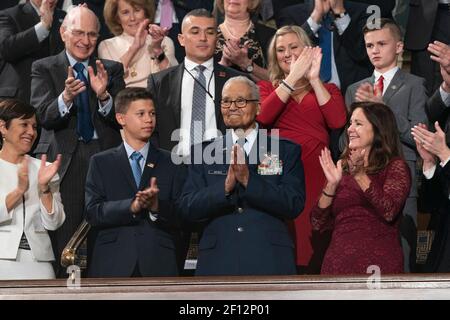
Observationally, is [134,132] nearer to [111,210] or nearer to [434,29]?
[111,210]

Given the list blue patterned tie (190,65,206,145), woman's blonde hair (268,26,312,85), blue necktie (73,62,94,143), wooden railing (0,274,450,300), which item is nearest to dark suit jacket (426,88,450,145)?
woman's blonde hair (268,26,312,85)

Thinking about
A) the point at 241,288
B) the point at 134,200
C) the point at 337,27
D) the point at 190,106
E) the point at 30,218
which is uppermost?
the point at 337,27

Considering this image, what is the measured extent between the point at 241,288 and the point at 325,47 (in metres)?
1.40

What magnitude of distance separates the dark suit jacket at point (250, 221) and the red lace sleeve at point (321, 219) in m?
0.11

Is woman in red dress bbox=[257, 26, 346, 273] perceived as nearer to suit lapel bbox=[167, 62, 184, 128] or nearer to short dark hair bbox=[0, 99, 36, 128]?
suit lapel bbox=[167, 62, 184, 128]

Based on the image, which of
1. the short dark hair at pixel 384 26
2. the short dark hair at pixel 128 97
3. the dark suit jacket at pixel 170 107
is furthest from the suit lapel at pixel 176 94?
the short dark hair at pixel 384 26

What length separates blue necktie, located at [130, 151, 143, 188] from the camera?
833 cm

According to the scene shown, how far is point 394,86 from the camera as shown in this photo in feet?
27.4

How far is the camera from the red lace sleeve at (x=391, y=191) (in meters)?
7.98

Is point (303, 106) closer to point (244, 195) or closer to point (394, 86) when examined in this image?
point (394, 86)

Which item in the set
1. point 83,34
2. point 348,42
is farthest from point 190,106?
point 348,42

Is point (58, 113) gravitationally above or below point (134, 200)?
above

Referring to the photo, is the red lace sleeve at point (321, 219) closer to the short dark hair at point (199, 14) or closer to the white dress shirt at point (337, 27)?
the white dress shirt at point (337, 27)

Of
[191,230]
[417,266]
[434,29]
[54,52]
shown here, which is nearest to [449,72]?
[434,29]
